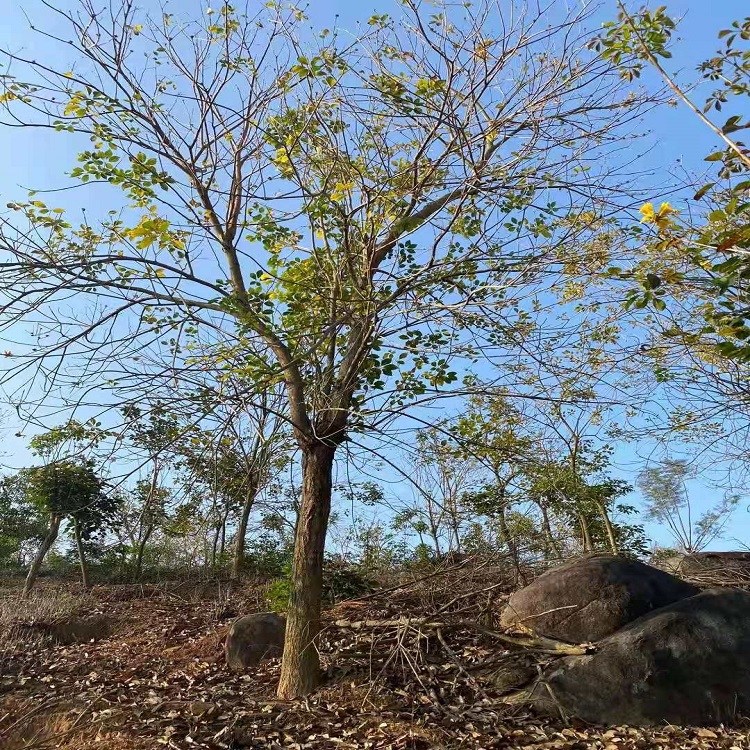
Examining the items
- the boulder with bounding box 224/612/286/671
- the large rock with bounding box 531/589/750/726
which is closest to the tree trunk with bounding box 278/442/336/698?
the boulder with bounding box 224/612/286/671

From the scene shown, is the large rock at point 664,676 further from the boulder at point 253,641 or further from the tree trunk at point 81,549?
the tree trunk at point 81,549

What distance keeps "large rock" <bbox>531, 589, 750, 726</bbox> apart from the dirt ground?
12cm

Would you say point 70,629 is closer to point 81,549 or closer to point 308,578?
point 308,578

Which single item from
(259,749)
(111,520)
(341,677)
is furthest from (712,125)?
(111,520)

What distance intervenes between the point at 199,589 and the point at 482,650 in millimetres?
6770

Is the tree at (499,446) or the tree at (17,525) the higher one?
the tree at (17,525)

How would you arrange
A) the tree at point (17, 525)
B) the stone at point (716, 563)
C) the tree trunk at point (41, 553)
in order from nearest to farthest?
1. the stone at point (716, 563)
2. the tree trunk at point (41, 553)
3. the tree at point (17, 525)

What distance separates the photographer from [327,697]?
14.6 ft

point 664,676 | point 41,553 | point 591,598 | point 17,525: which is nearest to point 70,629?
point 41,553

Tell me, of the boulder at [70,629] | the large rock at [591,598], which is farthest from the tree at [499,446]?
the boulder at [70,629]

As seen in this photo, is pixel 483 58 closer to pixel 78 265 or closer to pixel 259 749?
pixel 78 265

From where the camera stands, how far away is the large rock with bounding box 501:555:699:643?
4867 millimetres

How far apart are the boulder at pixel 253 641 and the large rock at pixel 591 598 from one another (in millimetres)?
2059

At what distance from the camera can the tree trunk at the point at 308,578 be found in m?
4.60
